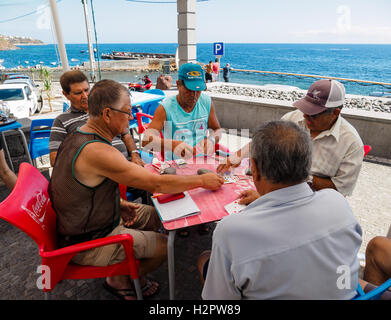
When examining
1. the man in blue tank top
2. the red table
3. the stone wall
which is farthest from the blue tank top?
the stone wall

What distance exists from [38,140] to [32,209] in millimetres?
3099

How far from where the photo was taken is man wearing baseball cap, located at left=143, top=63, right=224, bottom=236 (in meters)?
2.78

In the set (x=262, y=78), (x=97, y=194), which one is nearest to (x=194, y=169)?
(x=97, y=194)

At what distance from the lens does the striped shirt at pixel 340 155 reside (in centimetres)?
215

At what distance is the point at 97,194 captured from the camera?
5.61 feet

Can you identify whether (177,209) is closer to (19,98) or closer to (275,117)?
(275,117)

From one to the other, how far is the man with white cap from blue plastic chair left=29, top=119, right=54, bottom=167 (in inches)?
154

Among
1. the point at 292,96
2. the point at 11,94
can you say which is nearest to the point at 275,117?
the point at 292,96

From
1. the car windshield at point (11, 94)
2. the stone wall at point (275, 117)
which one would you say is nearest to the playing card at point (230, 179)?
the stone wall at point (275, 117)

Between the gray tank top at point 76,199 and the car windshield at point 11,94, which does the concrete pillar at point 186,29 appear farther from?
the gray tank top at point 76,199

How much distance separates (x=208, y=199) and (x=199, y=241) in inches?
47.2

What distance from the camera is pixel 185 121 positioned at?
3088 mm

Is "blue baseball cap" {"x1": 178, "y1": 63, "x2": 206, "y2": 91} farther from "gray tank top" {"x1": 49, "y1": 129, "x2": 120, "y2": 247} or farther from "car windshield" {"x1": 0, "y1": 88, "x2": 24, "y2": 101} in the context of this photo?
"car windshield" {"x1": 0, "y1": 88, "x2": 24, "y2": 101}
